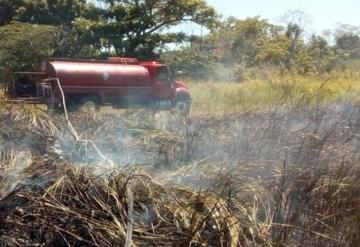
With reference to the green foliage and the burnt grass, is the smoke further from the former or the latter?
the green foliage

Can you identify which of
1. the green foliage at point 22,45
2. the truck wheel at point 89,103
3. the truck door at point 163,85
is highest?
the green foliage at point 22,45

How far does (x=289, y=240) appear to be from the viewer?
356 centimetres

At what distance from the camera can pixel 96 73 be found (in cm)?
1566

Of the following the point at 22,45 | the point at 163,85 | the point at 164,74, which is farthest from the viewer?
the point at 22,45

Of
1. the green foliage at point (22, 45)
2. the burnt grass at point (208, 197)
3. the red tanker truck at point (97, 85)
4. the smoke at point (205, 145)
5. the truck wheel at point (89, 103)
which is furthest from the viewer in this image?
the green foliage at point (22, 45)

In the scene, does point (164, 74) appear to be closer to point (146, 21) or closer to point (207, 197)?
point (146, 21)

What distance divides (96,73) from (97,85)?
1.20 ft

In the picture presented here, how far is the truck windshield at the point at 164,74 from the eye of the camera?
17656mm

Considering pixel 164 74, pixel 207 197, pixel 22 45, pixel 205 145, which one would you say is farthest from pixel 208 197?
pixel 22 45

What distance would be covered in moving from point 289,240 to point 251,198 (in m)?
0.41

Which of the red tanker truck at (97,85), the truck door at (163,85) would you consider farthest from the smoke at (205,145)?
the truck door at (163,85)

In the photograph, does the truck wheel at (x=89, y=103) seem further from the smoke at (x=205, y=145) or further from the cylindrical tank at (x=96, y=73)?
the smoke at (x=205, y=145)

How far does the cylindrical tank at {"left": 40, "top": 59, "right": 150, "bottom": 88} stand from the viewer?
14.9 meters

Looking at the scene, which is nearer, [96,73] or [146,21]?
[96,73]
